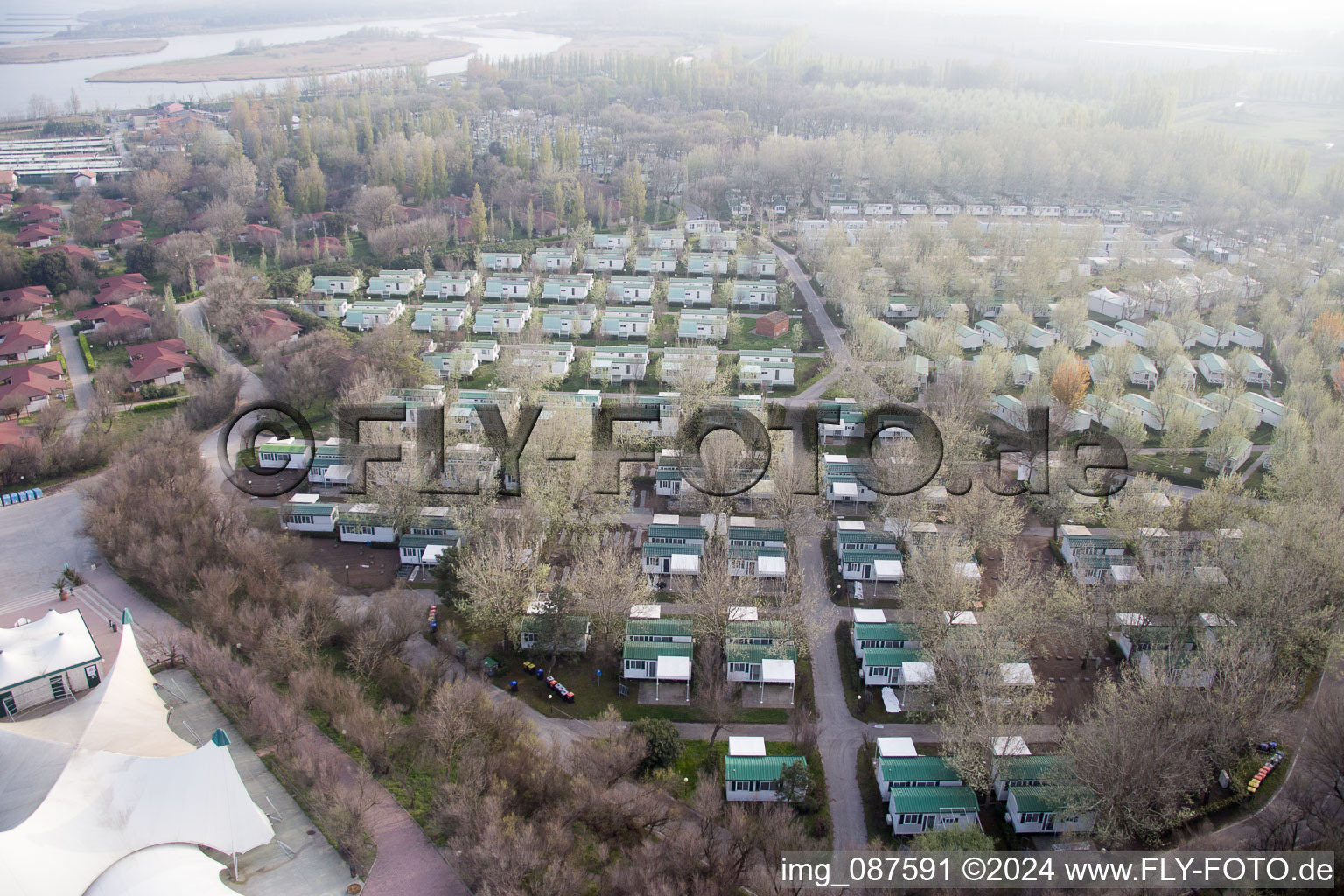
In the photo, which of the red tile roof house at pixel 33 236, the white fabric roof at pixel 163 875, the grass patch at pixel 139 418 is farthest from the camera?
the red tile roof house at pixel 33 236

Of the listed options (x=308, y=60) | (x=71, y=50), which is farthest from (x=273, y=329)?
(x=71, y=50)

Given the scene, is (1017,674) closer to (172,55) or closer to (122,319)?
(122,319)

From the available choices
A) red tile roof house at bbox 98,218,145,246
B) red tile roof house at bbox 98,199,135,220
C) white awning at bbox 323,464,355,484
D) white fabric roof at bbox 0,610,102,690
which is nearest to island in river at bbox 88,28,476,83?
red tile roof house at bbox 98,199,135,220

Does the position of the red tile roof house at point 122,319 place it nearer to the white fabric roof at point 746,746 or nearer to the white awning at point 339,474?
the white awning at point 339,474

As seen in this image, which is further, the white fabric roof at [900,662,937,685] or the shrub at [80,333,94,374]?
the shrub at [80,333,94,374]

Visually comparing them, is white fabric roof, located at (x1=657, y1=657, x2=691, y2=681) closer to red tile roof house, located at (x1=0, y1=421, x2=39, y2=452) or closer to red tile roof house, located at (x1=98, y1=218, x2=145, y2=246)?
red tile roof house, located at (x1=0, y1=421, x2=39, y2=452)

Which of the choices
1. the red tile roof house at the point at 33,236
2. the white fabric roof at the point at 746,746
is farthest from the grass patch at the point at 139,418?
the red tile roof house at the point at 33,236
